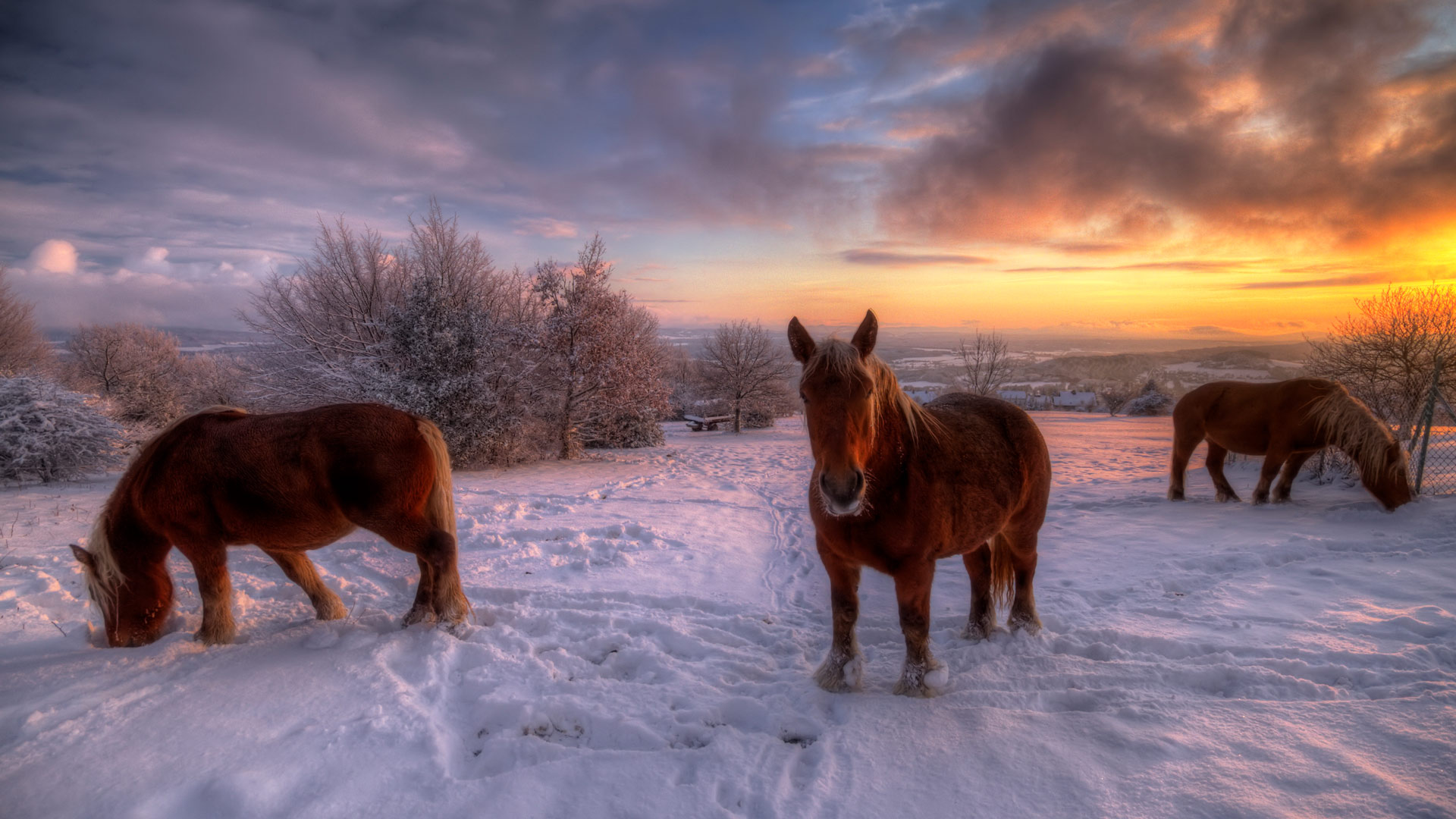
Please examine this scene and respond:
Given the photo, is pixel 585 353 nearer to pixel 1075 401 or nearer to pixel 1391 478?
pixel 1391 478

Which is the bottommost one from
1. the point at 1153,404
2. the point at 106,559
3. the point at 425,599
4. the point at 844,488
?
the point at 425,599

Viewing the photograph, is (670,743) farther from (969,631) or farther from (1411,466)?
(1411,466)

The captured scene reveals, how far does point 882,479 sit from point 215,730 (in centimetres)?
338

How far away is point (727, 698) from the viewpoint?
2.87 metres

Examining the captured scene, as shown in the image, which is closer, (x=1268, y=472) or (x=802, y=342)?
(x=802, y=342)

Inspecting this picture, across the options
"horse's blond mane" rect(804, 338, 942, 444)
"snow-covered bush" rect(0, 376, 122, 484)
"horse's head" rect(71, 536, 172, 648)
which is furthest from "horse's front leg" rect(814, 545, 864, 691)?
"snow-covered bush" rect(0, 376, 122, 484)

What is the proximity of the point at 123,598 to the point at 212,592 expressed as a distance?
1.58 ft

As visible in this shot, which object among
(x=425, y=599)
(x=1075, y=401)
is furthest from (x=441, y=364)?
(x=1075, y=401)

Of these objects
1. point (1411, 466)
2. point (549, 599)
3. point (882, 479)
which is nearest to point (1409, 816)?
point (882, 479)

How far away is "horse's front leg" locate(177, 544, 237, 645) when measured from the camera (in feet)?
10.6

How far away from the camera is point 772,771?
230 cm

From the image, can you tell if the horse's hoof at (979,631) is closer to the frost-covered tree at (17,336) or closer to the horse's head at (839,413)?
the horse's head at (839,413)

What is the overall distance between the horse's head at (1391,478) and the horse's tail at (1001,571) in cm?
654

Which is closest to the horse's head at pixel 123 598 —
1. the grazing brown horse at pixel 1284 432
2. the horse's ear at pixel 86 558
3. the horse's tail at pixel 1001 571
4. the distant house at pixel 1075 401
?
the horse's ear at pixel 86 558
